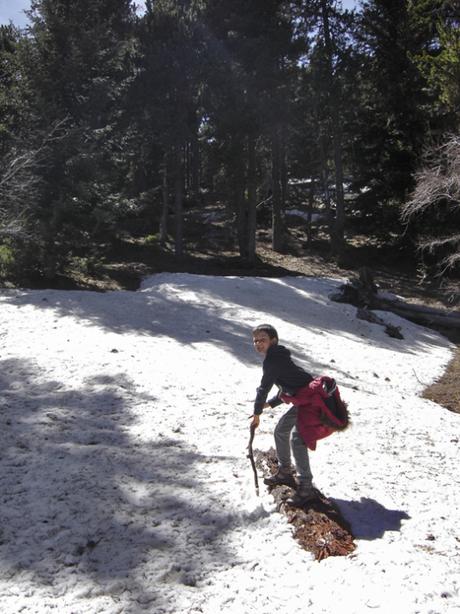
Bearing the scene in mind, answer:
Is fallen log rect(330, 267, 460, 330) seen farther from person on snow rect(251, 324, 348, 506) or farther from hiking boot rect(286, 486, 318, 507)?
hiking boot rect(286, 486, 318, 507)

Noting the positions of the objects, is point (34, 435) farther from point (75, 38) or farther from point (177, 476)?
point (75, 38)

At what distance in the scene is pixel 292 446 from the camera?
213 inches

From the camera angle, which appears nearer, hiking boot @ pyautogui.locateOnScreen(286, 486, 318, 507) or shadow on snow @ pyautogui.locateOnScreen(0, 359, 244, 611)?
shadow on snow @ pyautogui.locateOnScreen(0, 359, 244, 611)

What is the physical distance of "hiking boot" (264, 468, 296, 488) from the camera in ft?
18.7

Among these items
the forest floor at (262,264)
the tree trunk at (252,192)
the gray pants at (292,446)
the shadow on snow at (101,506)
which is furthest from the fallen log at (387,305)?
the gray pants at (292,446)

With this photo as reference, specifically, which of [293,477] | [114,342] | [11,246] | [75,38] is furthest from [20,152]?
[293,477]

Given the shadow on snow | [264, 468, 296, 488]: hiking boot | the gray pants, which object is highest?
the gray pants

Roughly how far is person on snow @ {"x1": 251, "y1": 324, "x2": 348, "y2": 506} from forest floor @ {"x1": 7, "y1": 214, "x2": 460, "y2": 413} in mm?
13316

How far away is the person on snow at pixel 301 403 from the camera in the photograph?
5.23 m

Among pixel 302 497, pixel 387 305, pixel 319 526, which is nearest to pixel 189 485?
pixel 302 497

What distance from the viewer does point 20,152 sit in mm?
17172

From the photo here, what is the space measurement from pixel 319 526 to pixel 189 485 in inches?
63.7

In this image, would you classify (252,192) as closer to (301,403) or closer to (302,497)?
(301,403)

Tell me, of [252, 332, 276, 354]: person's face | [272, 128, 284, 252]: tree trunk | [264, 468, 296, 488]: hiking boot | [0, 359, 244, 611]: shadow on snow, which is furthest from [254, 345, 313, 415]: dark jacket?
[272, 128, 284, 252]: tree trunk
